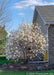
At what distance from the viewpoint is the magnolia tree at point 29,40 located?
10.9 m

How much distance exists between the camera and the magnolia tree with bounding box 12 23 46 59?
10.9 meters

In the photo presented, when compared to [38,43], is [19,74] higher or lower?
lower

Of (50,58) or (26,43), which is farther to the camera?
(50,58)

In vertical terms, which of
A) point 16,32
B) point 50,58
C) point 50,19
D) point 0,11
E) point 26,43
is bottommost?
point 50,58

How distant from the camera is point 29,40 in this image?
35.6ft

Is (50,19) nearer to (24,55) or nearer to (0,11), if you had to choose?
(24,55)

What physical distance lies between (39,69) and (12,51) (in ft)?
7.57

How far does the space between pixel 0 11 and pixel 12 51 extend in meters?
6.85

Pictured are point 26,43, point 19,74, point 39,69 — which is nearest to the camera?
point 19,74

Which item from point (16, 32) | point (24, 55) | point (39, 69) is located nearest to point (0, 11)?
point (16, 32)

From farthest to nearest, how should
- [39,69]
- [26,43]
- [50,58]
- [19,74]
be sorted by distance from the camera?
[50,58] < [26,43] < [39,69] < [19,74]

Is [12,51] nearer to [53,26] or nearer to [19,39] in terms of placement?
[19,39]

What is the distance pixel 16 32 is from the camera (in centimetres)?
1135

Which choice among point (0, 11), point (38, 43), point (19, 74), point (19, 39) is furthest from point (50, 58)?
point (0, 11)
